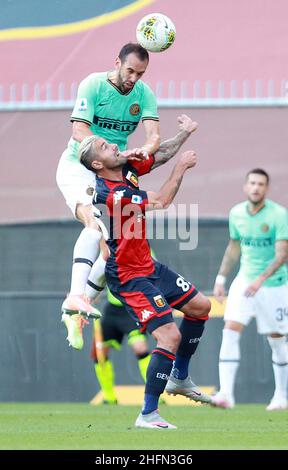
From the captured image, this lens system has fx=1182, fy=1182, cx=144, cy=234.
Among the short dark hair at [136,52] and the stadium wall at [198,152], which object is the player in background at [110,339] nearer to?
the stadium wall at [198,152]

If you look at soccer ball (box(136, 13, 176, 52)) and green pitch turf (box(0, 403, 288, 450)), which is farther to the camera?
soccer ball (box(136, 13, 176, 52))

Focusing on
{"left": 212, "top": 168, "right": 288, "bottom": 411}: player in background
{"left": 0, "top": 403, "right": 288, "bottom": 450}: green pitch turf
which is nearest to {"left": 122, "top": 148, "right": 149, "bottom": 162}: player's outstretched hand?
{"left": 0, "top": 403, "right": 288, "bottom": 450}: green pitch turf

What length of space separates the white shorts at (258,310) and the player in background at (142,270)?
132 inches

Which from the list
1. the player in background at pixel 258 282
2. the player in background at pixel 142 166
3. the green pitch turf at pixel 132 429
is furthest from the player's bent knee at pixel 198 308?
the player in background at pixel 258 282

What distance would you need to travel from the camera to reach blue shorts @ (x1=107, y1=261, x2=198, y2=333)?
7914 mm

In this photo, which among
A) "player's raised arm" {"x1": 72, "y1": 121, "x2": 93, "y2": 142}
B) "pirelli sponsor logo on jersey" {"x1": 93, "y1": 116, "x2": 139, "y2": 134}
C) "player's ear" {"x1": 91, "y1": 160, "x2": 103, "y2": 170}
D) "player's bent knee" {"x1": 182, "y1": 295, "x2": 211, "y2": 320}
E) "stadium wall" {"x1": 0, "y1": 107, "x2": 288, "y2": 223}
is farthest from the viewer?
"stadium wall" {"x1": 0, "y1": 107, "x2": 288, "y2": 223}

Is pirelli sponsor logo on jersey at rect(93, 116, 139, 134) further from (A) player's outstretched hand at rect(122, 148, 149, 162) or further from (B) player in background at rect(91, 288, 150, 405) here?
(B) player in background at rect(91, 288, 150, 405)

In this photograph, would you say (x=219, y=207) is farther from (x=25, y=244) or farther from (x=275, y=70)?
(x=275, y=70)

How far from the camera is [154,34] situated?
347 inches

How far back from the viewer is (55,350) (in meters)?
12.7

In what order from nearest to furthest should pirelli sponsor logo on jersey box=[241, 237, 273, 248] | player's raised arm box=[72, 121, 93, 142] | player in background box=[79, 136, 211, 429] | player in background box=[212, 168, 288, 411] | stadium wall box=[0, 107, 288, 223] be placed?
1. player in background box=[79, 136, 211, 429]
2. player's raised arm box=[72, 121, 93, 142]
3. player in background box=[212, 168, 288, 411]
4. pirelli sponsor logo on jersey box=[241, 237, 273, 248]
5. stadium wall box=[0, 107, 288, 223]

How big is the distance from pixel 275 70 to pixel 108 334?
7.93 metres

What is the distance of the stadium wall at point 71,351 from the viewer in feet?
41.1

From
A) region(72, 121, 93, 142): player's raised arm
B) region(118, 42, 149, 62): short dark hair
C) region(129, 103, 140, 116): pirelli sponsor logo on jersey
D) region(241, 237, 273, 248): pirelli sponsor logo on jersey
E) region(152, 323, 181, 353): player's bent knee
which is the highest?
region(118, 42, 149, 62): short dark hair
